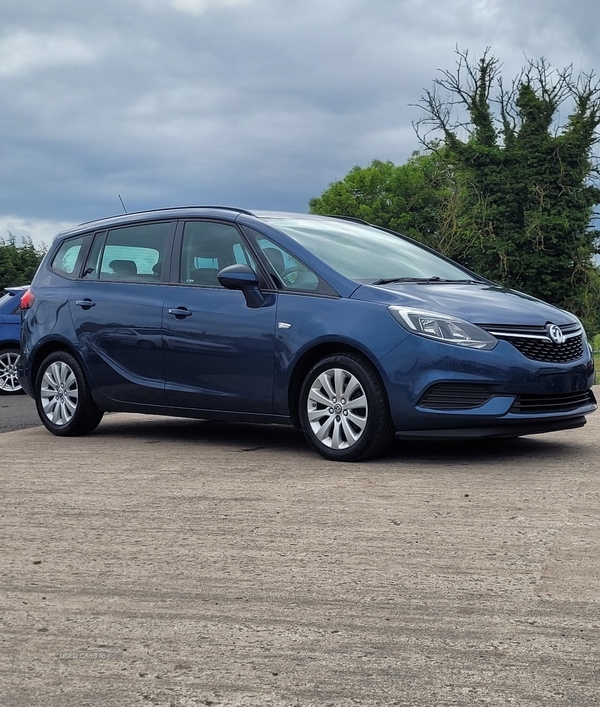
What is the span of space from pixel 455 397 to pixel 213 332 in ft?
6.28

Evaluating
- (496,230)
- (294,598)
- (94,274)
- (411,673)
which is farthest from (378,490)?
(496,230)

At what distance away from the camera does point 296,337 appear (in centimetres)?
795

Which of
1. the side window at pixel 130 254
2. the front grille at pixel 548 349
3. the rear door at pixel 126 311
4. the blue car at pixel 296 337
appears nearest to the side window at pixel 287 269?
the blue car at pixel 296 337

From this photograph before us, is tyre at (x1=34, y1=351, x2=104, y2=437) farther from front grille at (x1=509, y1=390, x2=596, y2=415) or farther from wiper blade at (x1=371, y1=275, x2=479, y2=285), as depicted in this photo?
front grille at (x1=509, y1=390, x2=596, y2=415)

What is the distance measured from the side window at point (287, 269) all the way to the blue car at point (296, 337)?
0.05ft

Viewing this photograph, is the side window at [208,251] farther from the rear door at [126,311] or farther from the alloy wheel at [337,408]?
the alloy wheel at [337,408]

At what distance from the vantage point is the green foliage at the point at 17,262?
7356 centimetres

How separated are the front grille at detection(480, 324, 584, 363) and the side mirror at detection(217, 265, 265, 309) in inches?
64.7

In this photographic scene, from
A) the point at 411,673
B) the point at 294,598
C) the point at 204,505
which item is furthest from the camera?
the point at 204,505

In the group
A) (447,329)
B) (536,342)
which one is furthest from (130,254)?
(536,342)

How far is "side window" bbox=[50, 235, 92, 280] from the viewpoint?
10.0 metres

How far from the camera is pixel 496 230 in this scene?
52.8 meters

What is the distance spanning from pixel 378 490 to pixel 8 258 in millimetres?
70870

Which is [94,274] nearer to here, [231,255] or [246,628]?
[231,255]
